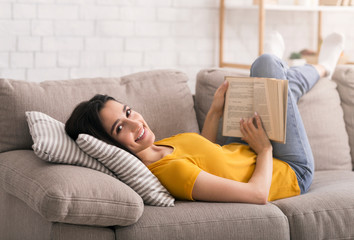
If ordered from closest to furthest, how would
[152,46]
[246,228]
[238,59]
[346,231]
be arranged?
[246,228], [346,231], [152,46], [238,59]

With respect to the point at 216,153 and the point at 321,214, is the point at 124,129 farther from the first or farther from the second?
the point at 321,214

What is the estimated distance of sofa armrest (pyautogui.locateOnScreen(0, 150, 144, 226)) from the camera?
5.00 feet

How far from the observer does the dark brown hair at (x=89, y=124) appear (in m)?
1.85

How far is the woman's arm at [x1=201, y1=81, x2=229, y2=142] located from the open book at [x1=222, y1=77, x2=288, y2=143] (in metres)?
0.06

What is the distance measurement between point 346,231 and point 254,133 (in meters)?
0.49

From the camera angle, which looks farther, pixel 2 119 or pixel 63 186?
pixel 2 119

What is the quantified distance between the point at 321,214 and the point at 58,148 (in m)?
0.94

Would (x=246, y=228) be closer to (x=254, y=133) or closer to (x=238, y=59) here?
(x=254, y=133)

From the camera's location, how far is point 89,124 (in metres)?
1.86

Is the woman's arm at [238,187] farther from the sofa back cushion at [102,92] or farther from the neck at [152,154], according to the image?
the sofa back cushion at [102,92]

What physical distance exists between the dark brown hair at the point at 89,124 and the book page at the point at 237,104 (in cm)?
49

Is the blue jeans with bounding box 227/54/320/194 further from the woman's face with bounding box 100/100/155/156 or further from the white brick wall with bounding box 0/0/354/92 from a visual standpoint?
the white brick wall with bounding box 0/0/354/92

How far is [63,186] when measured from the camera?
1556 millimetres

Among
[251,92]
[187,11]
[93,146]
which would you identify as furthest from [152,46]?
[93,146]
